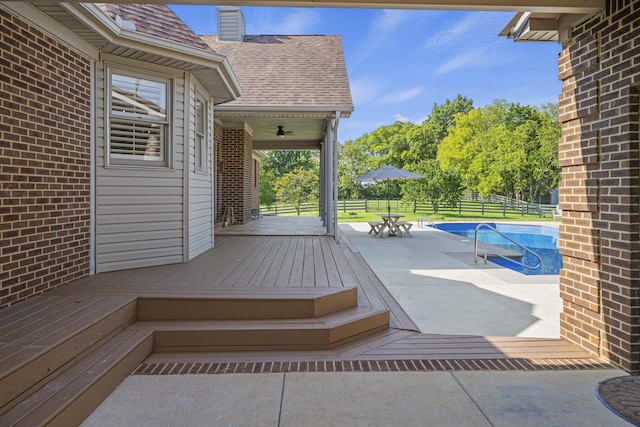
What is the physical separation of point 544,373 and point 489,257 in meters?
6.87

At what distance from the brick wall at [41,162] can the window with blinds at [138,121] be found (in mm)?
413

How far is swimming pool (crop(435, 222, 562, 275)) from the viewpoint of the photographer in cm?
938

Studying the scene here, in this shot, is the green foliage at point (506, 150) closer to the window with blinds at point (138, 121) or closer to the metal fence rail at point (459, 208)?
the metal fence rail at point (459, 208)

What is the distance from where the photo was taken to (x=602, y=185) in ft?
10.5

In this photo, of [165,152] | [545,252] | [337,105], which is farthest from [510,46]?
[165,152]

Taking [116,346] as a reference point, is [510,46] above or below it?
above

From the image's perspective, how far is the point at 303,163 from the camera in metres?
40.8

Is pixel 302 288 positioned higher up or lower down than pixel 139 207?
lower down

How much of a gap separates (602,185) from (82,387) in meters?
3.95

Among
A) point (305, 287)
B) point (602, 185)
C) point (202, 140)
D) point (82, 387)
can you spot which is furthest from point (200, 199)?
point (602, 185)

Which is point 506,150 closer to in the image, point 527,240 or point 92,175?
point 527,240

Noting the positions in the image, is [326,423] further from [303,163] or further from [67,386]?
[303,163]

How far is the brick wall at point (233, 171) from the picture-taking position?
11.3m

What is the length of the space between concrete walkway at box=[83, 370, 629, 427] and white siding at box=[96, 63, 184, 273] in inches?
103
